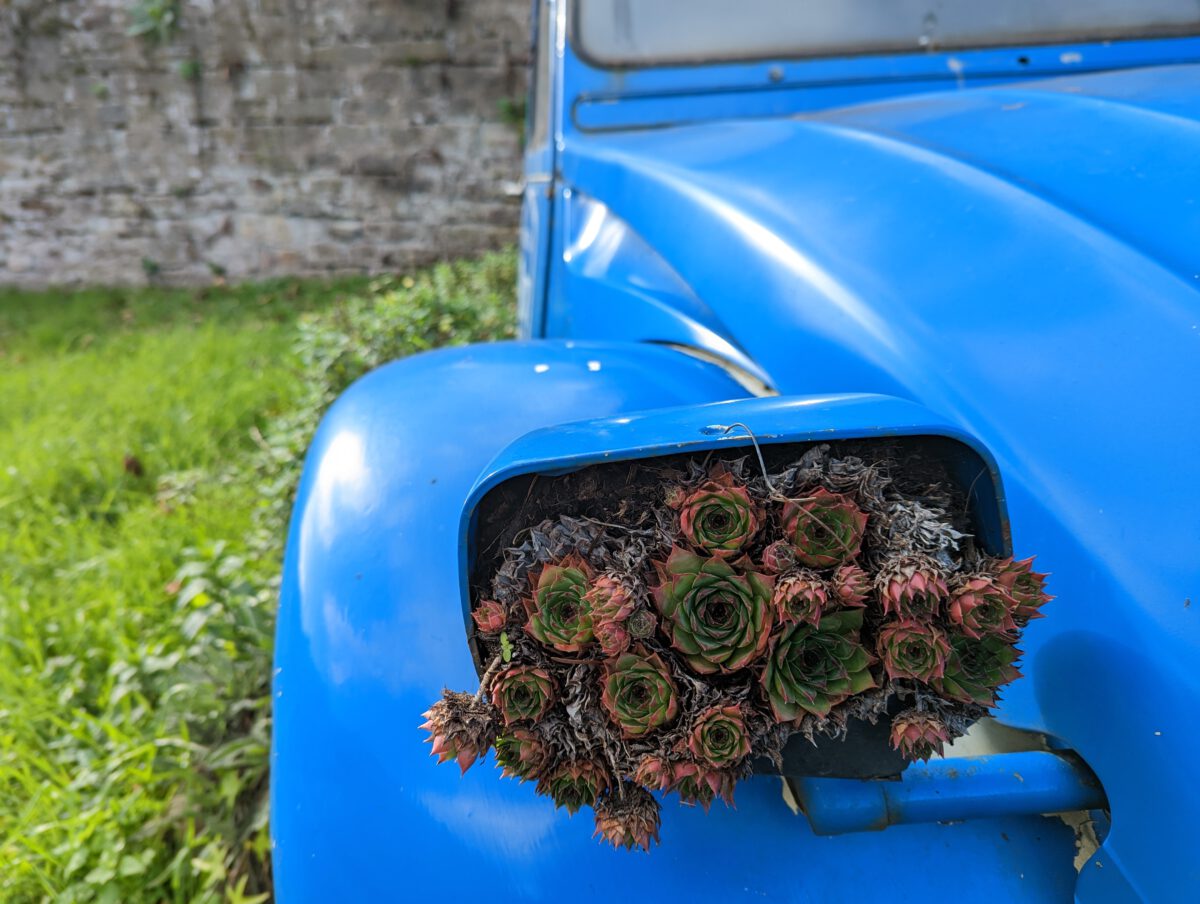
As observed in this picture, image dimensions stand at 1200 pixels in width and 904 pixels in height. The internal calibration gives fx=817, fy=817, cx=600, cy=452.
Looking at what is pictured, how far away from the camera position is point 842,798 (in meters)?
0.60

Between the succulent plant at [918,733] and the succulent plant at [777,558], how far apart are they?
132mm

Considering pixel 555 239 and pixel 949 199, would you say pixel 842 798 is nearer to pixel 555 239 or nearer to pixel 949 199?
pixel 949 199

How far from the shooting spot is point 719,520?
0.57 metres

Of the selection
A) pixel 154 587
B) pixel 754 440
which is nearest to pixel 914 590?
pixel 754 440

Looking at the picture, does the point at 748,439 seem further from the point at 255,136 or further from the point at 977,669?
the point at 255,136

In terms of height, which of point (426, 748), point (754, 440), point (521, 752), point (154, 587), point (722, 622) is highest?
point (754, 440)

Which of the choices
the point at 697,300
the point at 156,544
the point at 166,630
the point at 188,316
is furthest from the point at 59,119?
the point at 697,300

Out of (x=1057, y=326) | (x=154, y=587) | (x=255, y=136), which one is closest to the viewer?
(x=1057, y=326)

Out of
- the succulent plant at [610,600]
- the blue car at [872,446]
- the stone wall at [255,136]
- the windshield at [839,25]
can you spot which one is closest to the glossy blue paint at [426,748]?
the blue car at [872,446]

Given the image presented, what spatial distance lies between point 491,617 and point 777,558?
0.69ft

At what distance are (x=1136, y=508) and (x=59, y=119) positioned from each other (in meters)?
6.98

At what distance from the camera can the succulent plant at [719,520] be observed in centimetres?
57

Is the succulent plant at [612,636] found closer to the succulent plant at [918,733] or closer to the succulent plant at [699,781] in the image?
the succulent plant at [699,781]

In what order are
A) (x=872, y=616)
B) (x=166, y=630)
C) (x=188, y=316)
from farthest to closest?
(x=188, y=316), (x=166, y=630), (x=872, y=616)
